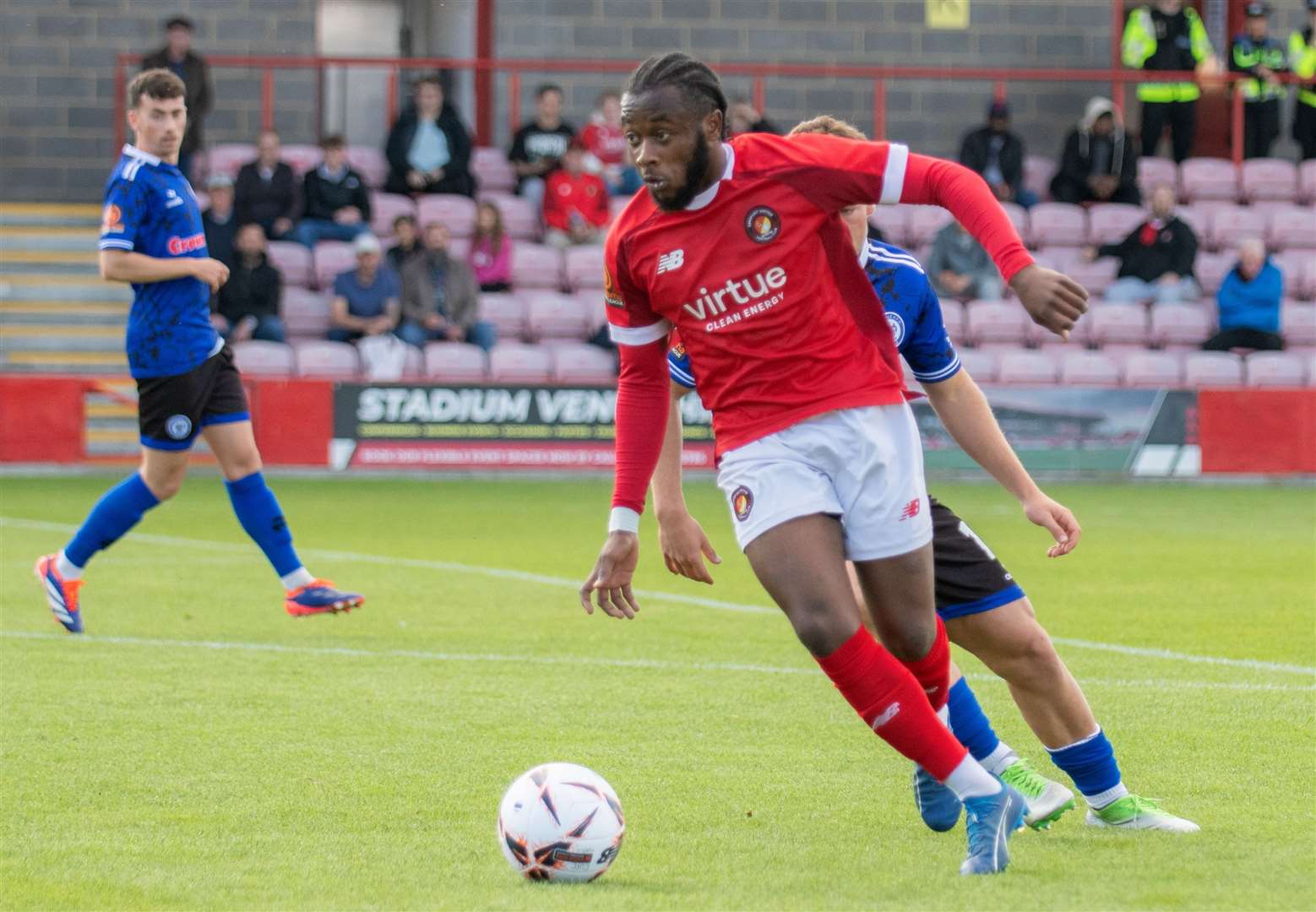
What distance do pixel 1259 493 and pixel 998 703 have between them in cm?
1079

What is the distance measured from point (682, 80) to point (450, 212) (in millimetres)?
16187

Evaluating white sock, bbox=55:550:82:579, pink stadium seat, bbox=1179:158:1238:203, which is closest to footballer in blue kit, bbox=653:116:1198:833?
white sock, bbox=55:550:82:579

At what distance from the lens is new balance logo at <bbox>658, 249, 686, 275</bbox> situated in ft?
14.5

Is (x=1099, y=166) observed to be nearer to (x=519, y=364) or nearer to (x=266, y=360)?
(x=519, y=364)

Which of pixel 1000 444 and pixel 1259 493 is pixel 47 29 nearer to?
pixel 1259 493

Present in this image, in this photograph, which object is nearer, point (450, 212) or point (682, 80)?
point (682, 80)

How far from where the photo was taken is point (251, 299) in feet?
60.3

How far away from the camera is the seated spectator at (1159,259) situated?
1966cm

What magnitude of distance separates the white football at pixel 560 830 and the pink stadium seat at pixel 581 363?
14.0m

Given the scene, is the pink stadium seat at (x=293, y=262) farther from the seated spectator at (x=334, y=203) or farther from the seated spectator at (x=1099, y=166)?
the seated spectator at (x=1099, y=166)

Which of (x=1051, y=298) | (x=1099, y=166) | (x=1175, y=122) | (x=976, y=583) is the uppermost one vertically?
(x=1175, y=122)

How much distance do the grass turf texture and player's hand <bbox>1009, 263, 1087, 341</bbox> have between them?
122cm

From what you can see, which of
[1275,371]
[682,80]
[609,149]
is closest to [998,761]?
[682,80]

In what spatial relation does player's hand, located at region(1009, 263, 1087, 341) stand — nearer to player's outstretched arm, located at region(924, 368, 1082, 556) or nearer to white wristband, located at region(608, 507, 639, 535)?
player's outstretched arm, located at region(924, 368, 1082, 556)
